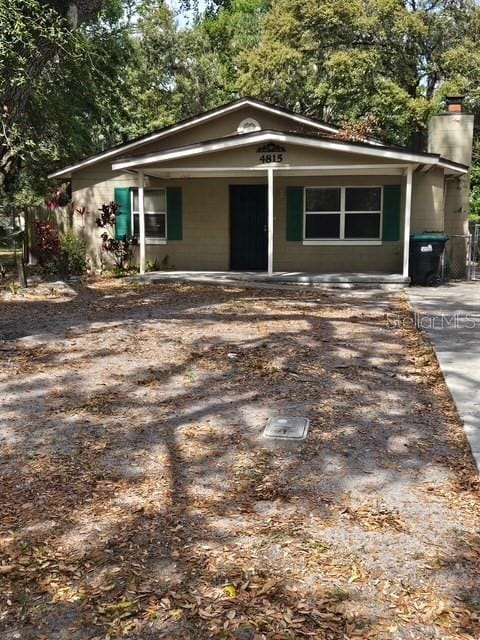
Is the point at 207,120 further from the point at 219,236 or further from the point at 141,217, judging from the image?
the point at 141,217

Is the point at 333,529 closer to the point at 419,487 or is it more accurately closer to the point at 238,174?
the point at 419,487

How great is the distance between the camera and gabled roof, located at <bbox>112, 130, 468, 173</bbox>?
1204 cm

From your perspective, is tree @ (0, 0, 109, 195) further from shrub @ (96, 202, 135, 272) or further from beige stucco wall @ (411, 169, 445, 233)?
beige stucco wall @ (411, 169, 445, 233)

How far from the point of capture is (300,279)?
1296 cm

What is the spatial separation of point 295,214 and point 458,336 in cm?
793

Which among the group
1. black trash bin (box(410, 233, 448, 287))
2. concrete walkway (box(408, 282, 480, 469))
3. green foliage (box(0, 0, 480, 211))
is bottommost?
concrete walkway (box(408, 282, 480, 469))

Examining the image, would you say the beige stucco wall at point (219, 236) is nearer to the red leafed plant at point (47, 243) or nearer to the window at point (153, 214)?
the window at point (153, 214)

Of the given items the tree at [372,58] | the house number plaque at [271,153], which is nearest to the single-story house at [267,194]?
the house number plaque at [271,153]

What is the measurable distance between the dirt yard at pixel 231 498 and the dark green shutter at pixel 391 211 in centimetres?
793

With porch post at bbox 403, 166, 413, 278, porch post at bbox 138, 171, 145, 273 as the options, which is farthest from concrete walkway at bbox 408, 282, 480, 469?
porch post at bbox 138, 171, 145, 273

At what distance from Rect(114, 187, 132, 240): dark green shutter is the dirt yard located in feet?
30.2

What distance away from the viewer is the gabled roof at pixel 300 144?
12.0 meters

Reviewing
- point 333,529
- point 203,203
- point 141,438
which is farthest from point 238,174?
point 333,529

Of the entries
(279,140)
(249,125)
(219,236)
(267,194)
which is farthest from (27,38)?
(267,194)
